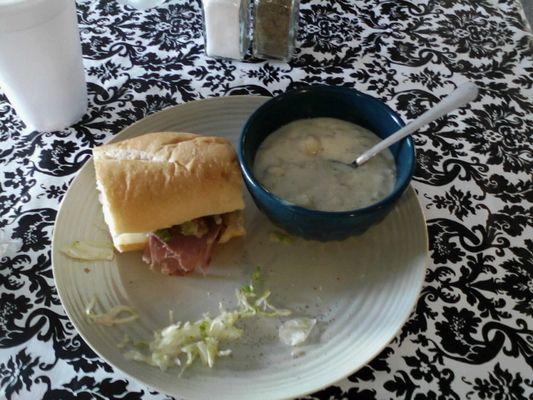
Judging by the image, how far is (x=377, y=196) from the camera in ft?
3.72

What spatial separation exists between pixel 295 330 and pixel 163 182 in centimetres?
40

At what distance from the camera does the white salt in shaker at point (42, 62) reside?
1168mm

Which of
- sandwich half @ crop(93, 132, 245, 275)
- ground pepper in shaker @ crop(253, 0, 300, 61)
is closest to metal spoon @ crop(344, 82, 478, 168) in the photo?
sandwich half @ crop(93, 132, 245, 275)

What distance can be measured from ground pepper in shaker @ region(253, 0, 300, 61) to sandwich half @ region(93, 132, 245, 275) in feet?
1.76

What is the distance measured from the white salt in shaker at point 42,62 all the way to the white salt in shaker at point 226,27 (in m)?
0.38

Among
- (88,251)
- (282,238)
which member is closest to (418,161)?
(282,238)

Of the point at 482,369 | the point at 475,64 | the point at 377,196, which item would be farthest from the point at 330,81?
the point at 482,369

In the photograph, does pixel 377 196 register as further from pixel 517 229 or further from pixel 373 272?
pixel 517 229

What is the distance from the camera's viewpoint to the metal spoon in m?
1.15

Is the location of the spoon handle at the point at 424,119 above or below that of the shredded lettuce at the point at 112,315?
above

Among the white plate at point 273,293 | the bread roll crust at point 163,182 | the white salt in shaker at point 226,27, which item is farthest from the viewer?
the white salt in shaker at point 226,27

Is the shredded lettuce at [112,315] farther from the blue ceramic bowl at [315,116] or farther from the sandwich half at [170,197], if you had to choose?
the blue ceramic bowl at [315,116]

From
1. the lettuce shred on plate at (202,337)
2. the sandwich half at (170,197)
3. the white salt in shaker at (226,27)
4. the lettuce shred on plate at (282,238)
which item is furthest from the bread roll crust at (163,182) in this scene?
the white salt in shaker at (226,27)

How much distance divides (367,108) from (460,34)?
71 cm
